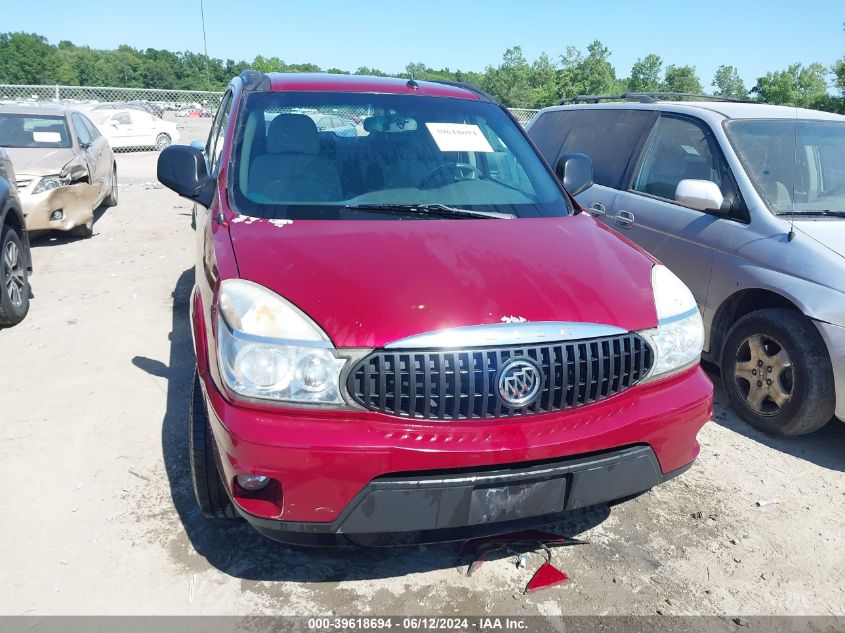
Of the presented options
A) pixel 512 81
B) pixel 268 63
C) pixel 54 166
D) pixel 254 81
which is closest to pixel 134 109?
pixel 54 166

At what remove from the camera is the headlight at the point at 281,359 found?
2094 mm

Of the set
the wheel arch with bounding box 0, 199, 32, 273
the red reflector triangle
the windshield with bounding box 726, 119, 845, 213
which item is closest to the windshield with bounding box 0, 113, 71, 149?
the wheel arch with bounding box 0, 199, 32, 273

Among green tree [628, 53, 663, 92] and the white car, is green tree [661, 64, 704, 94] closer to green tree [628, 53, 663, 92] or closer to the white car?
green tree [628, 53, 663, 92]

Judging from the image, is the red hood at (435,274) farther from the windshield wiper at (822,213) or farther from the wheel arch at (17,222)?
the wheel arch at (17,222)

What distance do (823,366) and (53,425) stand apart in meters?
4.21

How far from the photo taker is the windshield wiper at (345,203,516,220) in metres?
2.92

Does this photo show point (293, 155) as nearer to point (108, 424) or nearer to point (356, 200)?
point (356, 200)

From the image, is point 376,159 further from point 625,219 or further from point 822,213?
point 822,213

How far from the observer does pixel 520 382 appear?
216 centimetres

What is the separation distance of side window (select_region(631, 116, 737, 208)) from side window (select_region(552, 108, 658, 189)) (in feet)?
0.45

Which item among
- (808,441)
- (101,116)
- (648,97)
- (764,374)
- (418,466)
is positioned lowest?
(808,441)

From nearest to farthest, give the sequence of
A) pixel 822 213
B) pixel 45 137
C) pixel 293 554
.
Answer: pixel 293 554 < pixel 822 213 < pixel 45 137

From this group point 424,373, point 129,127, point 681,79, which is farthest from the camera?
point 681,79

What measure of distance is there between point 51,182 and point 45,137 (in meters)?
1.15
